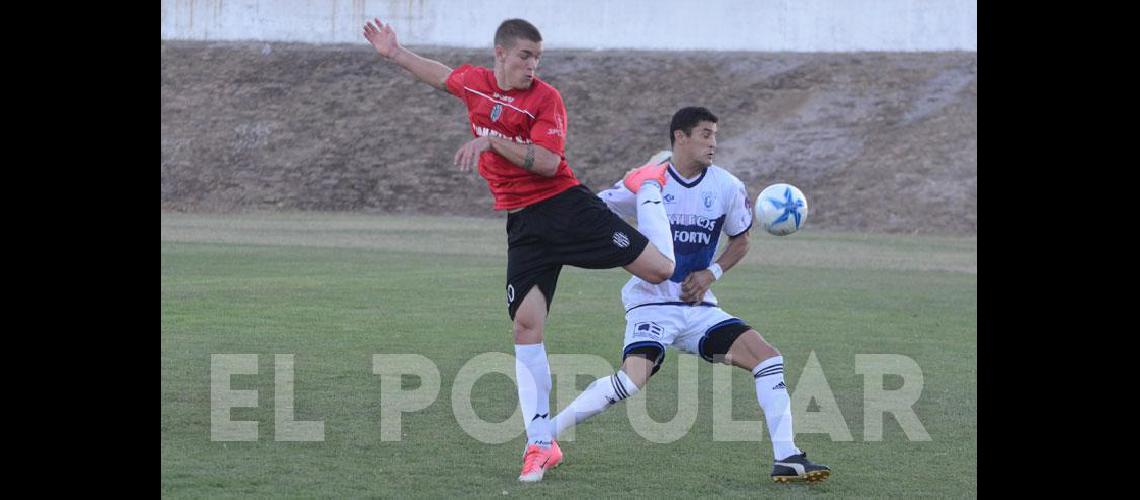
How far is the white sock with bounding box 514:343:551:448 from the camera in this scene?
7.36m

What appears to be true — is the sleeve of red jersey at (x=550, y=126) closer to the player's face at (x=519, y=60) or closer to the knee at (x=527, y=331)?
the player's face at (x=519, y=60)

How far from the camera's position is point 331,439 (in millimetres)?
7902

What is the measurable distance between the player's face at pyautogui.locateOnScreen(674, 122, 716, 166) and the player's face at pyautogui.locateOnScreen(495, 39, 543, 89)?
0.91 m

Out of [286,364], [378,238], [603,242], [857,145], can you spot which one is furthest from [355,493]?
[857,145]

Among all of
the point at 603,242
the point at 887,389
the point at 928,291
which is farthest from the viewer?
the point at 928,291

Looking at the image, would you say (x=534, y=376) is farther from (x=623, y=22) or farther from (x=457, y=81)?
(x=623, y=22)

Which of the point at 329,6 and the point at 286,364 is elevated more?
the point at 329,6

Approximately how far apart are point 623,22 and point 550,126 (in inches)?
1581

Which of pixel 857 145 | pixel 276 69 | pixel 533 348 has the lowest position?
pixel 533 348

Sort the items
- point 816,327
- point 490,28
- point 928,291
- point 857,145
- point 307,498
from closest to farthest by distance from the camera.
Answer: point 307,498 → point 816,327 → point 928,291 → point 857,145 → point 490,28

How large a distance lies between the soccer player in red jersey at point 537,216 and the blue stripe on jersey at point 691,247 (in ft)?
0.42

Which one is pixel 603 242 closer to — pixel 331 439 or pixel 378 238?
pixel 331 439

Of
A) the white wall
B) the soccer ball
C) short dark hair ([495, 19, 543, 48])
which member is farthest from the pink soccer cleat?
the white wall

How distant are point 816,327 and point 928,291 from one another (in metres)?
5.00
